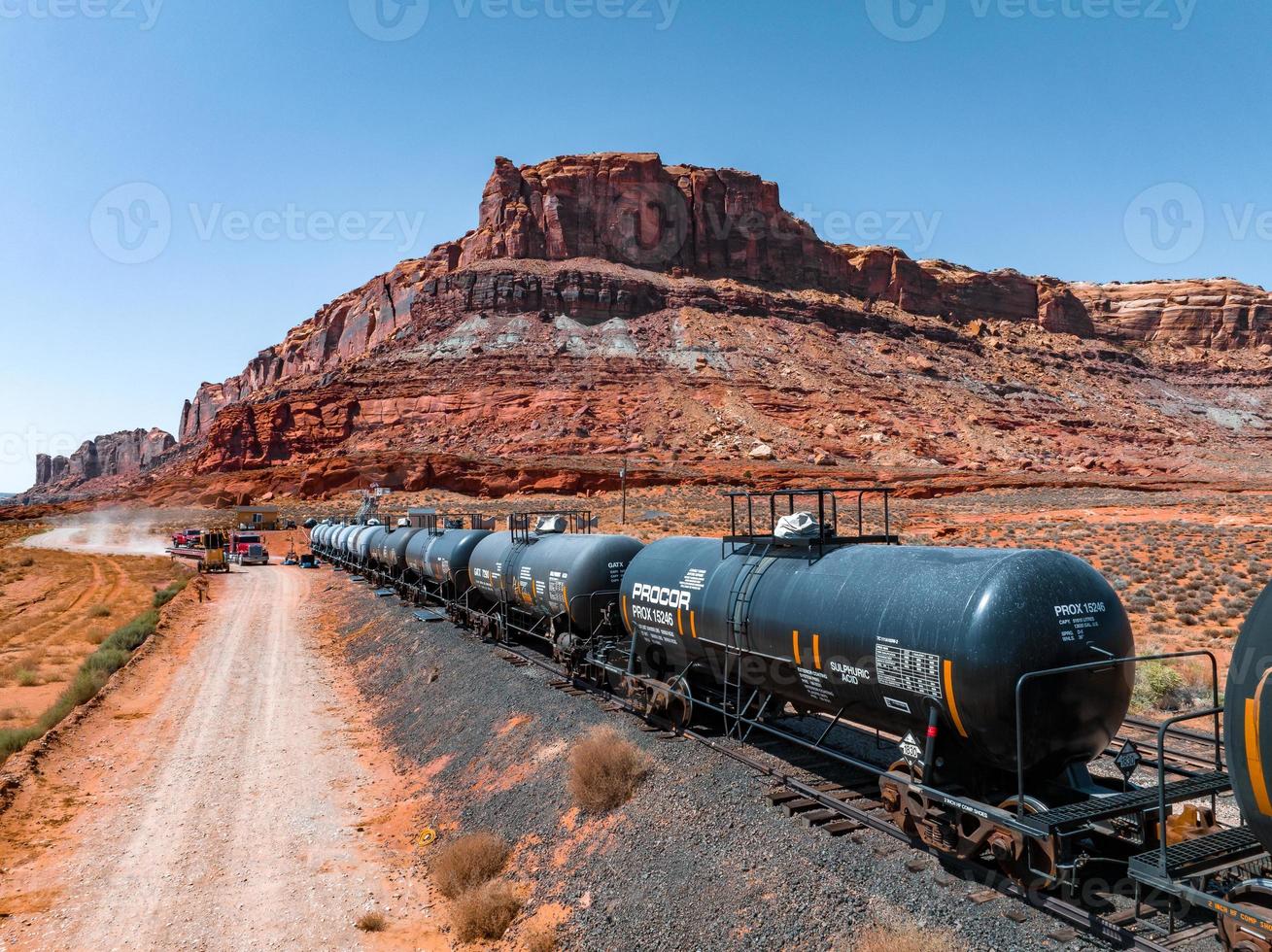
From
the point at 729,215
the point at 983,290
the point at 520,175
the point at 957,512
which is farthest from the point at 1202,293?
the point at 957,512

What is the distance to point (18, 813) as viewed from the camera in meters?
14.2

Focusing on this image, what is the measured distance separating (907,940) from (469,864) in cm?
643

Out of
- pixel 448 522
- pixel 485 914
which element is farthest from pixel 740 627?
pixel 448 522

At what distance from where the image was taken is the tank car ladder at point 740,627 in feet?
35.9

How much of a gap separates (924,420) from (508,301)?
61667mm

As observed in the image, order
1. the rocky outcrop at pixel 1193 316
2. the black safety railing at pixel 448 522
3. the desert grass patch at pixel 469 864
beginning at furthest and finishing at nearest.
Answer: the rocky outcrop at pixel 1193 316 < the black safety railing at pixel 448 522 < the desert grass patch at pixel 469 864

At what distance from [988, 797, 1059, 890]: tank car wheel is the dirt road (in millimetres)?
7744

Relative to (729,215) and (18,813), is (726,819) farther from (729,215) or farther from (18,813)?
(729,215)

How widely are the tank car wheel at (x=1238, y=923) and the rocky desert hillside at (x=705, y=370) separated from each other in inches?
2975

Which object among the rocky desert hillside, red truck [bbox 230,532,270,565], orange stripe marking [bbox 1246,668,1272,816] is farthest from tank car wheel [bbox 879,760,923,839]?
the rocky desert hillside

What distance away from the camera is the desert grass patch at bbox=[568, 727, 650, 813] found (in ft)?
36.2

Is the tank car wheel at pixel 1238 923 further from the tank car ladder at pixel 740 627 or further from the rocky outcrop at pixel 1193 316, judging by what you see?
the rocky outcrop at pixel 1193 316

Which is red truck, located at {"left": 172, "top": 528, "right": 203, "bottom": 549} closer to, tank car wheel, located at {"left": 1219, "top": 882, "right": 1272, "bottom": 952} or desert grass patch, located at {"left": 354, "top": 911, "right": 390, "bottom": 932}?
desert grass patch, located at {"left": 354, "top": 911, "right": 390, "bottom": 932}

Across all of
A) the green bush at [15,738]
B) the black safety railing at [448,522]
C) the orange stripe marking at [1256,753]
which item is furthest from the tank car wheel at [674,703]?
the black safety railing at [448,522]
